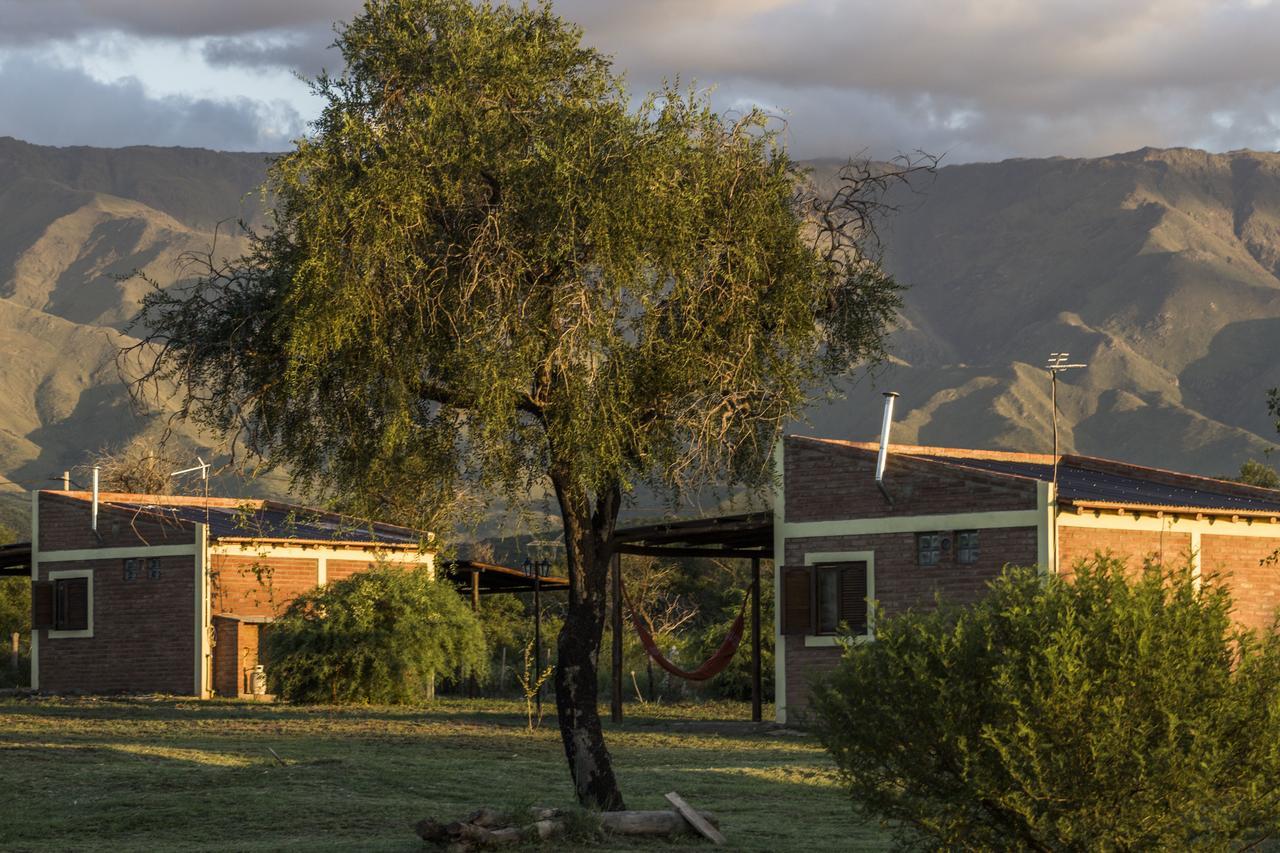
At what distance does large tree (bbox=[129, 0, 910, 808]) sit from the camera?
13477 mm

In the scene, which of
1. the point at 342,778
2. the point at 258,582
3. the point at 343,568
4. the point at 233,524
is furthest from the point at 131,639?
the point at 342,778

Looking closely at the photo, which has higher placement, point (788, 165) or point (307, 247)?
point (788, 165)

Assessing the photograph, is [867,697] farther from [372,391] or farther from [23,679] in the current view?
[23,679]

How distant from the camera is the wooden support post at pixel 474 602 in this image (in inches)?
1442

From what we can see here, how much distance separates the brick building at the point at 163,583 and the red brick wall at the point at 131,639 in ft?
0.07

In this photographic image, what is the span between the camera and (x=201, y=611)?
34531mm

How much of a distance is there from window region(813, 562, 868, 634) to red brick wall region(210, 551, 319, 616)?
40.7 feet

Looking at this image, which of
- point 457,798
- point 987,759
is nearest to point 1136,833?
point 987,759

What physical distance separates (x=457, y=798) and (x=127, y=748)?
622 cm

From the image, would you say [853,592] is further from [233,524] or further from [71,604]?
[71,604]

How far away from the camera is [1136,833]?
10.3 m

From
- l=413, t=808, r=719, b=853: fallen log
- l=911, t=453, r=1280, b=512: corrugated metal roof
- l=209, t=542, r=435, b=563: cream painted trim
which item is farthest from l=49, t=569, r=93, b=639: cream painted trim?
l=413, t=808, r=719, b=853: fallen log

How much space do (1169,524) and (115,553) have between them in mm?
21400

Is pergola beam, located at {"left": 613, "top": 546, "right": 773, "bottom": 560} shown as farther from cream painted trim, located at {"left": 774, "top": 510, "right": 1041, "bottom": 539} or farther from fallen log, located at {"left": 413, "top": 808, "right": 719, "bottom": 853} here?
fallen log, located at {"left": 413, "top": 808, "right": 719, "bottom": 853}
